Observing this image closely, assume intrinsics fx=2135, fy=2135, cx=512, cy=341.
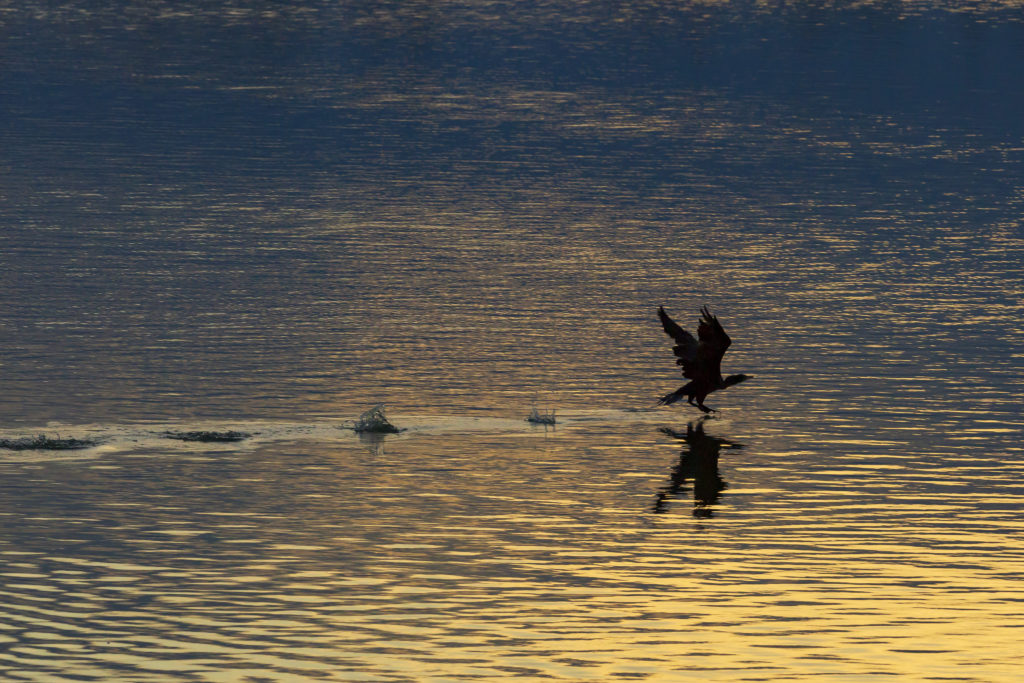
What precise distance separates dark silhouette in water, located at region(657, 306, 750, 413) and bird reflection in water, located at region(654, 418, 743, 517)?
2.34ft

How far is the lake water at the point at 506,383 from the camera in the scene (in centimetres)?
2636

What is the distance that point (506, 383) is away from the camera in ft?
130

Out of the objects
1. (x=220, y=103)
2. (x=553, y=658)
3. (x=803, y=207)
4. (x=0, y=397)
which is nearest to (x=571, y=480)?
(x=553, y=658)

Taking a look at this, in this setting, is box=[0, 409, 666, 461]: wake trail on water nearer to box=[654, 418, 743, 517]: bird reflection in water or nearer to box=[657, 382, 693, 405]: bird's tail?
box=[657, 382, 693, 405]: bird's tail

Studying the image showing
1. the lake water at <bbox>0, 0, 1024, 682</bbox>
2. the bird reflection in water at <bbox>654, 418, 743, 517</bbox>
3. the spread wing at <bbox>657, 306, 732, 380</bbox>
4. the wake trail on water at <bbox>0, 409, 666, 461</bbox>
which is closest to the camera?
the lake water at <bbox>0, 0, 1024, 682</bbox>

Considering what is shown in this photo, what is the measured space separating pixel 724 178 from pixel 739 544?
37788mm

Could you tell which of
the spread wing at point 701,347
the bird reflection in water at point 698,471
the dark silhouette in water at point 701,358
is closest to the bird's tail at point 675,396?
the dark silhouette in water at point 701,358

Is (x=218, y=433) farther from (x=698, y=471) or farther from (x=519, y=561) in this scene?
(x=519, y=561)

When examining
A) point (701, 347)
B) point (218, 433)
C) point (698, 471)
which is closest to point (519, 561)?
point (698, 471)

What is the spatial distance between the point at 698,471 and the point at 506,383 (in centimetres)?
649

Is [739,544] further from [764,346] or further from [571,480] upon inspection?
[764,346]

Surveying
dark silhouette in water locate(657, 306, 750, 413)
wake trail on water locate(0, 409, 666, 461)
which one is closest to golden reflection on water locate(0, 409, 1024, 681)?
wake trail on water locate(0, 409, 666, 461)

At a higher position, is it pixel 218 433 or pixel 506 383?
pixel 506 383

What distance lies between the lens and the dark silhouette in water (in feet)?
118
